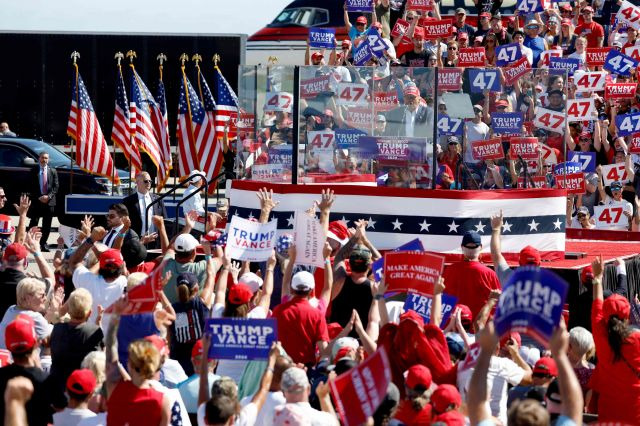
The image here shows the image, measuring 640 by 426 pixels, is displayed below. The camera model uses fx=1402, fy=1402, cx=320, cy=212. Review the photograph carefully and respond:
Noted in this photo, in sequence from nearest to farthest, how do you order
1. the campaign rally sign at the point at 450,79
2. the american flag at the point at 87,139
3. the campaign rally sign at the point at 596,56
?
the campaign rally sign at the point at 450,79 < the american flag at the point at 87,139 < the campaign rally sign at the point at 596,56

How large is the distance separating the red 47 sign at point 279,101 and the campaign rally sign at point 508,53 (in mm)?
7452

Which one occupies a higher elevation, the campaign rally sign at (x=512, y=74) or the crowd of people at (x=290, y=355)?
the campaign rally sign at (x=512, y=74)

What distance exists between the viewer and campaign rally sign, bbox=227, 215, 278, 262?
12109mm

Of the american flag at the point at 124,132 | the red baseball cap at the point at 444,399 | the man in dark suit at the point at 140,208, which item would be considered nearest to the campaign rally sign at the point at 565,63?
the american flag at the point at 124,132

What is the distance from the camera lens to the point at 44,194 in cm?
2405

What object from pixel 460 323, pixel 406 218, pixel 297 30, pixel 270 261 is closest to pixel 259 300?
pixel 270 261

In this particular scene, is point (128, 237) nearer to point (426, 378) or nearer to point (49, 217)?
point (426, 378)

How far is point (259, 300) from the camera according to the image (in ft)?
36.1

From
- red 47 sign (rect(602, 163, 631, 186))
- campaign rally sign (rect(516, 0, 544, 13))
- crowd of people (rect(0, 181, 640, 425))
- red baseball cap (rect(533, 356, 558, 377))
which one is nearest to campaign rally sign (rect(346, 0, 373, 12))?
campaign rally sign (rect(516, 0, 544, 13))

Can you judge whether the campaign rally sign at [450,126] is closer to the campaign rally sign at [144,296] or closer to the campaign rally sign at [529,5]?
the campaign rally sign at [144,296]

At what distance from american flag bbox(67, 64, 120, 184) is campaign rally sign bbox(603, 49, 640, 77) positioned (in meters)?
8.60

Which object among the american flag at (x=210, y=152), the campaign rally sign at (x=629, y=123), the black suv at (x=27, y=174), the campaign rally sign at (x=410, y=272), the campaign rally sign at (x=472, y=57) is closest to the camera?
the campaign rally sign at (x=410, y=272)

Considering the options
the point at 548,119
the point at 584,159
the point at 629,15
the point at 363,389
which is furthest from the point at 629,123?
the point at 363,389

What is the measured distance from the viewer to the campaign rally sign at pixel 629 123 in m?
21.1
